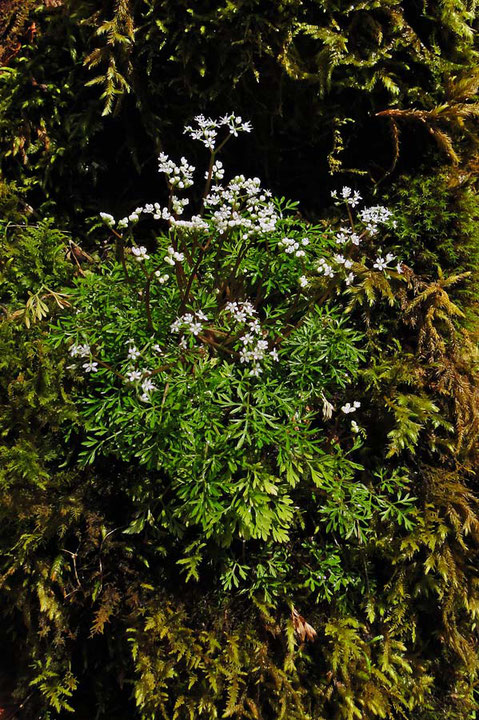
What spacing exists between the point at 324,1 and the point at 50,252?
5.01 ft

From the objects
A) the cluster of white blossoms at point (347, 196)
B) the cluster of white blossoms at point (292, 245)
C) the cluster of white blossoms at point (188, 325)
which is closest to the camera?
the cluster of white blossoms at point (188, 325)

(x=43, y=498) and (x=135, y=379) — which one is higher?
(x=135, y=379)

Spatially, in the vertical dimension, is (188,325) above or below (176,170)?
below

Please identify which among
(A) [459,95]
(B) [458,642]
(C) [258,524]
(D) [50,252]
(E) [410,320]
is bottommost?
(B) [458,642]

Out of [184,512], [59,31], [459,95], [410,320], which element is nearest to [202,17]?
[59,31]

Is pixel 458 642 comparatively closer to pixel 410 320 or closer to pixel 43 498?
pixel 410 320

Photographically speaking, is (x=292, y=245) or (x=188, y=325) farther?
(x=292, y=245)

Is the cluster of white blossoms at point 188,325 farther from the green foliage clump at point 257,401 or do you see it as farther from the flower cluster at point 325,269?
the flower cluster at point 325,269

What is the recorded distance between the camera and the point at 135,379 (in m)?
1.64

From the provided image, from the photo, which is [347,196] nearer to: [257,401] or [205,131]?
[205,131]

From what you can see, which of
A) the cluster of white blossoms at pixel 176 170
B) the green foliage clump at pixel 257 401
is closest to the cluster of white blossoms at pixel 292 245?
the green foliage clump at pixel 257 401

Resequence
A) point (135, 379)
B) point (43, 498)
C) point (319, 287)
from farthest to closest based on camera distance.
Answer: point (319, 287), point (43, 498), point (135, 379)

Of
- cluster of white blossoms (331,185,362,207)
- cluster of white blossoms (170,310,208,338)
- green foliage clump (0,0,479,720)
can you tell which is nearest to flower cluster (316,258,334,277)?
green foliage clump (0,0,479,720)

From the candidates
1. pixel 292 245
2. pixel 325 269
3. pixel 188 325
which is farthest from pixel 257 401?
pixel 292 245
